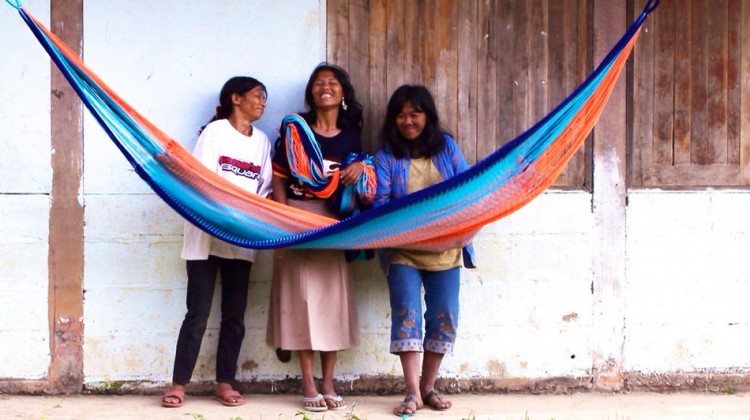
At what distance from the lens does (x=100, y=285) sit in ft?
15.6

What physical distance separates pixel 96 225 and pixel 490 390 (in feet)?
6.50

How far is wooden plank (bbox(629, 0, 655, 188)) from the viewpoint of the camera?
4.95 meters

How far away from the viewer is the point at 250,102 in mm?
4594

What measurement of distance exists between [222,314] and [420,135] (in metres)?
1.20

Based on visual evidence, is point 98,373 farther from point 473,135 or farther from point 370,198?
point 473,135

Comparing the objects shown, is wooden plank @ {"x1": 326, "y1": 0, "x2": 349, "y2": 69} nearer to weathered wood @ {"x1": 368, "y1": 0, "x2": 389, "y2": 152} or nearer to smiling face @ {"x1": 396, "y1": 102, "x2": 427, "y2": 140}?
weathered wood @ {"x1": 368, "y1": 0, "x2": 389, "y2": 152}

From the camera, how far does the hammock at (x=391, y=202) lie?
4.18 m

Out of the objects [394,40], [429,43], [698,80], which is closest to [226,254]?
[394,40]

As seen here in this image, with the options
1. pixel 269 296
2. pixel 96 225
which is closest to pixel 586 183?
pixel 269 296

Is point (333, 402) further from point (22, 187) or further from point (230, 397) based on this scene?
point (22, 187)

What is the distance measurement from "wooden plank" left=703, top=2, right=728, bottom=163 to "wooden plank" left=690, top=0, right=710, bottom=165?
0.8 inches

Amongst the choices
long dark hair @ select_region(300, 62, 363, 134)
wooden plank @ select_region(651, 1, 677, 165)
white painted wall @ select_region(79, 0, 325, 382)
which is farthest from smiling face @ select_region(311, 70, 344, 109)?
wooden plank @ select_region(651, 1, 677, 165)

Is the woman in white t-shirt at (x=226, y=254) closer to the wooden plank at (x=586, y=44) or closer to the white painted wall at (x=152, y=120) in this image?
the white painted wall at (x=152, y=120)

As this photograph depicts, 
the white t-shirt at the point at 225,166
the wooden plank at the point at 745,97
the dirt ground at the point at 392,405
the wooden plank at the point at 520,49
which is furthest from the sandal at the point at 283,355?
the wooden plank at the point at 745,97
